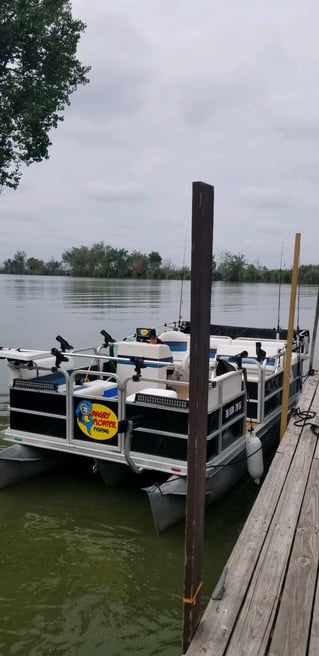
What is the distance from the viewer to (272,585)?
2762 millimetres

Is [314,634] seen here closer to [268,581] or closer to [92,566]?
[268,581]

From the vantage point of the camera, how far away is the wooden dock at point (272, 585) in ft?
7.73

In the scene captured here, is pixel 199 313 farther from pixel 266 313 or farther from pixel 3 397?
pixel 266 313

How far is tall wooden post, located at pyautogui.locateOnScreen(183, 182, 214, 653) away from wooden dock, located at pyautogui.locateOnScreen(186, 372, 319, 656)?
0.16 m

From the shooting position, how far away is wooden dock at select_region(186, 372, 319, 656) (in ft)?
7.73

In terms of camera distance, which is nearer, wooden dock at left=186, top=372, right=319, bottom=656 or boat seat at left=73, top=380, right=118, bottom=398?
wooden dock at left=186, top=372, right=319, bottom=656

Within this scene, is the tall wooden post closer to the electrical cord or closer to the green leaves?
the electrical cord

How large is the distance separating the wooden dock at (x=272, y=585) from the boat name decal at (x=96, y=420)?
4.74 feet

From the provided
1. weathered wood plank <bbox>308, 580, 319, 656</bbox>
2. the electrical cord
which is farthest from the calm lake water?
weathered wood plank <bbox>308, 580, 319, 656</bbox>

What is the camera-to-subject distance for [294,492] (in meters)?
3.96

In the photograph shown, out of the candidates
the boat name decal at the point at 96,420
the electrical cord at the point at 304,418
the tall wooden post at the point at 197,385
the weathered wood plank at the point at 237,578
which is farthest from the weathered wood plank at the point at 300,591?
the electrical cord at the point at 304,418

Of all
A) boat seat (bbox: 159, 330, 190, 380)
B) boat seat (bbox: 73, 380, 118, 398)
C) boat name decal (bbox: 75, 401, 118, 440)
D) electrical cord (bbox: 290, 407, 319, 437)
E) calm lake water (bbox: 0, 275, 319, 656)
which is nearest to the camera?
calm lake water (bbox: 0, 275, 319, 656)

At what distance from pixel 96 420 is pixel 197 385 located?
271 cm

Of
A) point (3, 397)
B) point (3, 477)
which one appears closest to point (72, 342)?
point (3, 397)
